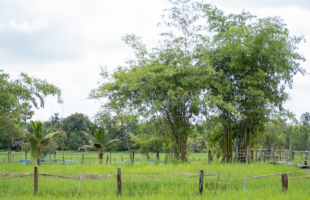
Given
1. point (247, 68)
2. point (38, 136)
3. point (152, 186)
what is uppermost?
point (247, 68)

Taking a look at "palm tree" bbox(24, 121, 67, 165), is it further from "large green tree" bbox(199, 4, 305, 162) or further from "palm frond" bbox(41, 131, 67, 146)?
"large green tree" bbox(199, 4, 305, 162)

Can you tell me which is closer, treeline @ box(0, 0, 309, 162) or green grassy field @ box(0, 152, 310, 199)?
green grassy field @ box(0, 152, 310, 199)

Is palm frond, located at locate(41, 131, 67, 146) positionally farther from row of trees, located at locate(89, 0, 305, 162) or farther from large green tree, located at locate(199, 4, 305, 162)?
large green tree, located at locate(199, 4, 305, 162)

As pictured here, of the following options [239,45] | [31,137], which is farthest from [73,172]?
[239,45]

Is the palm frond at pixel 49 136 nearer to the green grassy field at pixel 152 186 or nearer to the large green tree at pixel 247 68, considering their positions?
the green grassy field at pixel 152 186

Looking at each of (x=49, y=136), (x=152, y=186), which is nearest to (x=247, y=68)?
(x=152, y=186)

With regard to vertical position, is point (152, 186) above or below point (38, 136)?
below

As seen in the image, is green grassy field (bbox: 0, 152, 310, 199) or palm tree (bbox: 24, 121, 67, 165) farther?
palm tree (bbox: 24, 121, 67, 165)

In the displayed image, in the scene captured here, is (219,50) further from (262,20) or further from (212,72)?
(262,20)

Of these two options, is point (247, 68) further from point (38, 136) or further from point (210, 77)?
point (38, 136)

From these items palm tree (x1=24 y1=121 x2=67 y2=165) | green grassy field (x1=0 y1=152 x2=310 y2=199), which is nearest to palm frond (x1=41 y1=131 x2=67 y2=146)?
palm tree (x1=24 y1=121 x2=67 y2=165)

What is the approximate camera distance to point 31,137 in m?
15.3

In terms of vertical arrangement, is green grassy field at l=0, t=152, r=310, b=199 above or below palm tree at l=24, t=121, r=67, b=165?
below

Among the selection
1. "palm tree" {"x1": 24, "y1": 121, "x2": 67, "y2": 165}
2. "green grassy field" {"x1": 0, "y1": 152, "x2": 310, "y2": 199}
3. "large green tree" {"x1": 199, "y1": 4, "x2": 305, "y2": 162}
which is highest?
"large green tree" {"x1": 199, "y1": 4, "x2": 305, "y2": 162}
